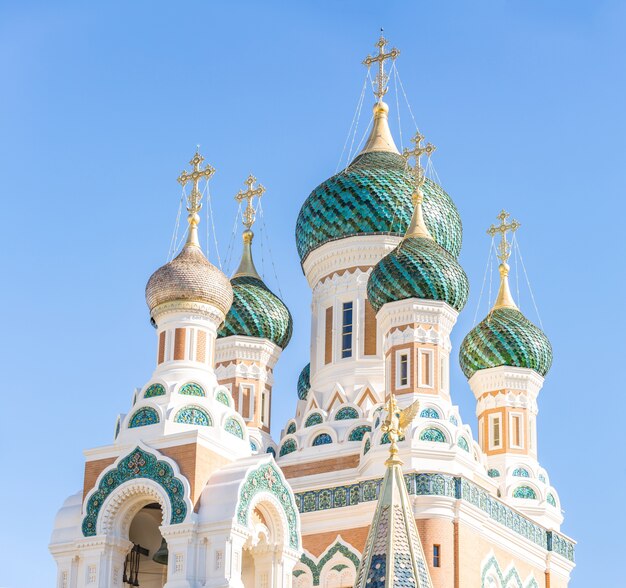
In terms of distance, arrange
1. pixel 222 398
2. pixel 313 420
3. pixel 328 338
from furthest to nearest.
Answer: pixel 328 338 < pixel 313 420 < pixel 222 398

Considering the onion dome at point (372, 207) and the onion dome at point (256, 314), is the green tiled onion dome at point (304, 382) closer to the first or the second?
the onion dome at point (256, 314)

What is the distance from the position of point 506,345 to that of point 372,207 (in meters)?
2.46

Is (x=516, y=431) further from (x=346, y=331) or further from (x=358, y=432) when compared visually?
(x=358, y=432)

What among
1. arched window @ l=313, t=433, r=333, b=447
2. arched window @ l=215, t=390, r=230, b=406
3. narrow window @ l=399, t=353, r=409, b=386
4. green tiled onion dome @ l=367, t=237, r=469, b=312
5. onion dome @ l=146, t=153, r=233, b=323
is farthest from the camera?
arched window @ l=313, t=433, r=333, b=447

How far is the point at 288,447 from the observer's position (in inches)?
770

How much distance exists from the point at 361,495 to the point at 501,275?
5.07 meters

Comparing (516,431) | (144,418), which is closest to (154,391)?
(144,418)

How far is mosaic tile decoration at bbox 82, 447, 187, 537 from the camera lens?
15502mm

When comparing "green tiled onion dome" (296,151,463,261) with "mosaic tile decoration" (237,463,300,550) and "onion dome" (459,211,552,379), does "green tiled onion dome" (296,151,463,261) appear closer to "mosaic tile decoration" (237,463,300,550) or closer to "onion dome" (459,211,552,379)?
"onion dome" (459,211,552,379)

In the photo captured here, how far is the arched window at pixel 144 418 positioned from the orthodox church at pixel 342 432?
0.02 metres

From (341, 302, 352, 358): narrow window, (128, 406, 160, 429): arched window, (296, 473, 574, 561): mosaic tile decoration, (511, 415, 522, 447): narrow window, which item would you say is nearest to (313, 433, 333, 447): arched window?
(296, 473, 574, 561): mosaic tile decoration

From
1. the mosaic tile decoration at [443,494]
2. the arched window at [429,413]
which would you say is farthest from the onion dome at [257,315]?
the arched window at [429,413]

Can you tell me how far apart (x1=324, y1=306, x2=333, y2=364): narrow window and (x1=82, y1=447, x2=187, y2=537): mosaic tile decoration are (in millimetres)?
4916

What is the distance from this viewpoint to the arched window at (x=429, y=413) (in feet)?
59.9
